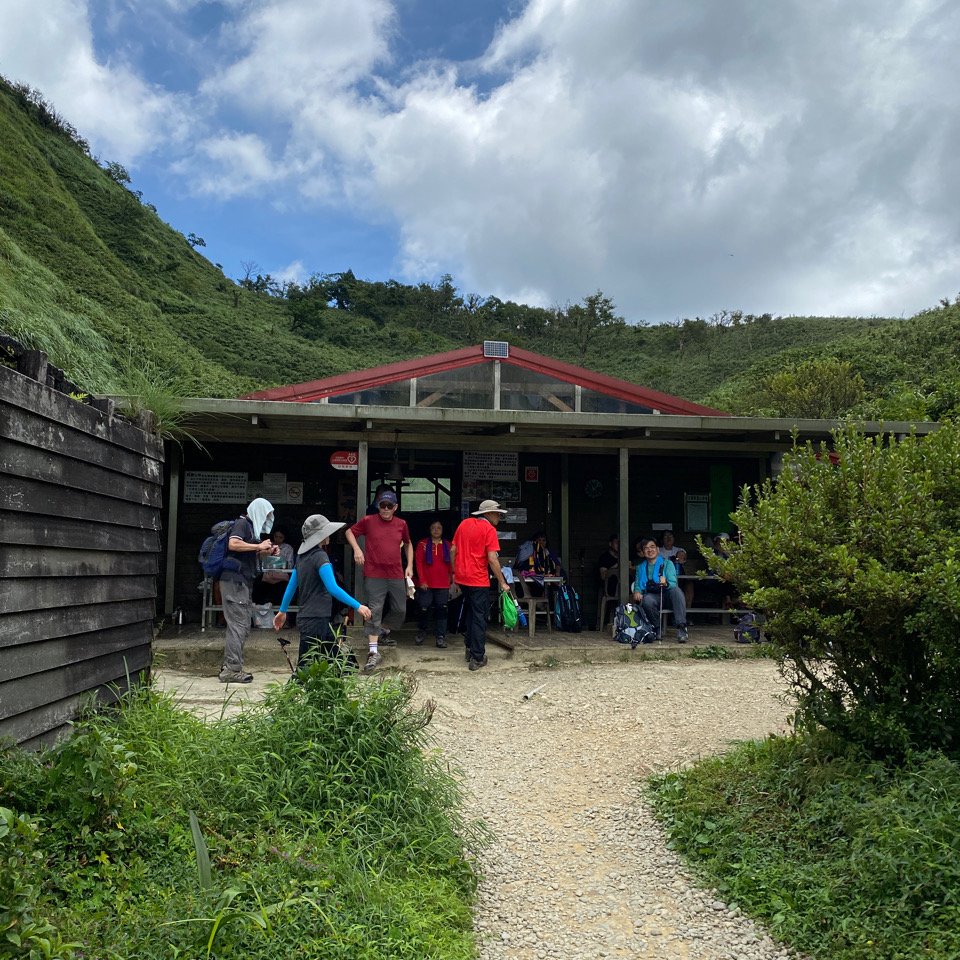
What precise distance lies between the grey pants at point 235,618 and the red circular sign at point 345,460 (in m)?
3.34

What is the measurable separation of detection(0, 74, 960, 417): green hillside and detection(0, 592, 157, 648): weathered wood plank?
12.0 meters

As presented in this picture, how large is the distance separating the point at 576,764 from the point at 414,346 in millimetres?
40549

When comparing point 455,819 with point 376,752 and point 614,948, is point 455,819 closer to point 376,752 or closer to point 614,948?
point 376,752

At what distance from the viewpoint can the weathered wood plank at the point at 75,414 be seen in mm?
3301

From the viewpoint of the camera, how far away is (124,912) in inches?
110

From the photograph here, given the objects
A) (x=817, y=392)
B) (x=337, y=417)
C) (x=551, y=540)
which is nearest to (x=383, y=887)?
(x=337, y=417)

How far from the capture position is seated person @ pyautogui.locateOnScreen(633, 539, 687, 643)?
994 centimetres

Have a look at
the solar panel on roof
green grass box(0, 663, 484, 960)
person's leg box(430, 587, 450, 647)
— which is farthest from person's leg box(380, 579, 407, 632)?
green grass box(0, 663, 484, 960)

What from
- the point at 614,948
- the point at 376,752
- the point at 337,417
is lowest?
the point at 614,948

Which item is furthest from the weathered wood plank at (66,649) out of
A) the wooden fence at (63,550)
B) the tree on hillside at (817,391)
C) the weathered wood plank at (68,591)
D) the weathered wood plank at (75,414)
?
the tree on hillside at (817,391)

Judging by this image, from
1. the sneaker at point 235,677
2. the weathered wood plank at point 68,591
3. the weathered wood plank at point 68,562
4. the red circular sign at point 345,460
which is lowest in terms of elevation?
the sneaker at point 235,677

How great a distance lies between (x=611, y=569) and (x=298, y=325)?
123 feet

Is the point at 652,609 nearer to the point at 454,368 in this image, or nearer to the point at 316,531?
the point at 454,368

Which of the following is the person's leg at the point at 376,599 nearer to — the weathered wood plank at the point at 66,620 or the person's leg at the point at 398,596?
the person's leg at the point at 398,596
